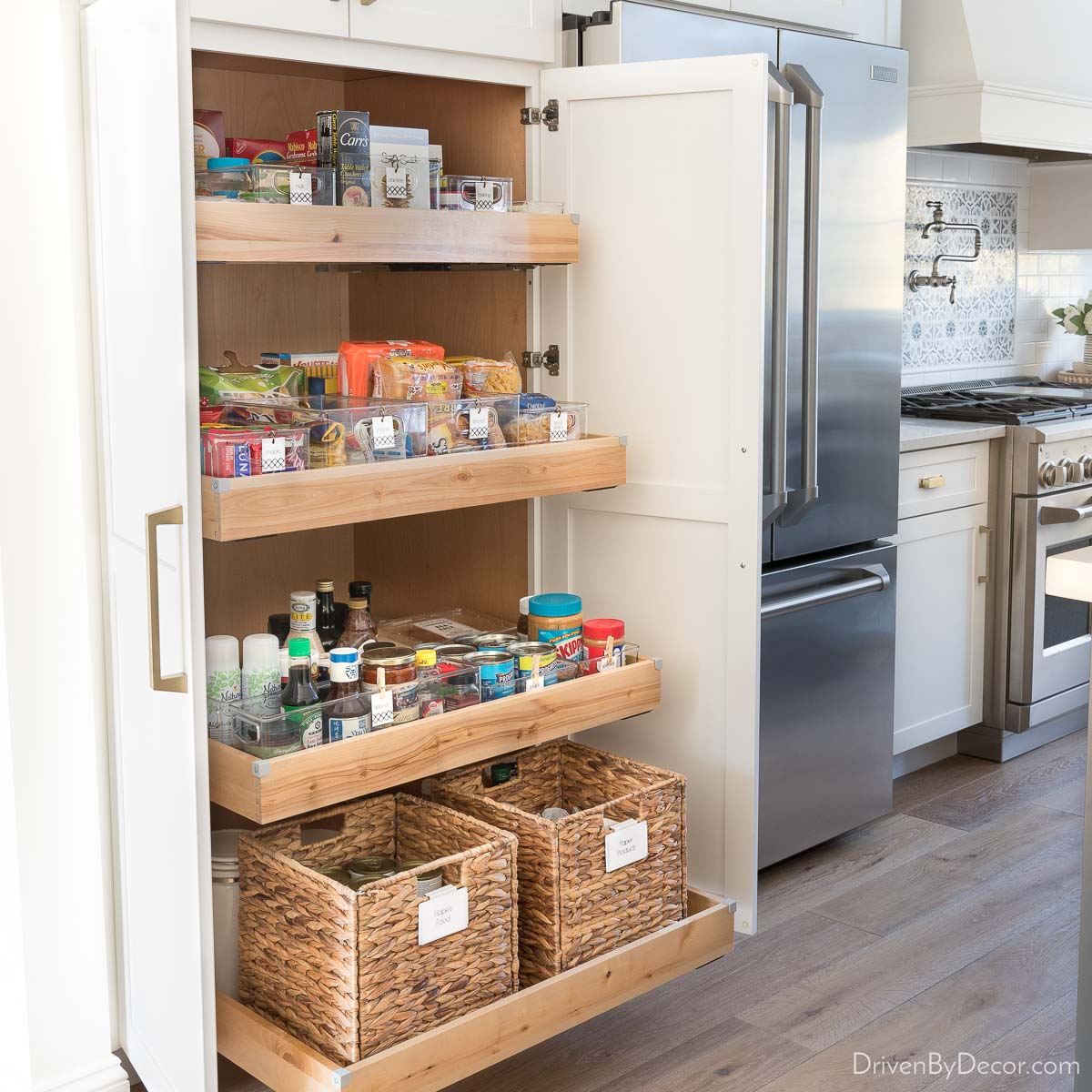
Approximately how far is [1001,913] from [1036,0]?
9.11ft

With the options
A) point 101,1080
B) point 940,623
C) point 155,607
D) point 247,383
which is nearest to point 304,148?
point 247,383

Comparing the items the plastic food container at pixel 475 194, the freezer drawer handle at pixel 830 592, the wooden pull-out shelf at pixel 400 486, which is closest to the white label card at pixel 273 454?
the wooden pull-out shelf at pixel 400 486

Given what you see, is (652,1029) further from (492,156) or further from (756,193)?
(492,156)

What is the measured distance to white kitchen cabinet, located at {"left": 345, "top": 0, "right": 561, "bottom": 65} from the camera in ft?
7.31

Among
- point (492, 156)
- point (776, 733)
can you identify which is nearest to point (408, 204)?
point (492, 156)

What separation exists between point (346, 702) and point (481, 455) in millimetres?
500

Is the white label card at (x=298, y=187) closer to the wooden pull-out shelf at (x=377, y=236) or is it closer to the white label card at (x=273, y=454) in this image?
the wooden pull-out shelf at (x=377, y=236)

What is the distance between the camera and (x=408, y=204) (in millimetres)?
2365

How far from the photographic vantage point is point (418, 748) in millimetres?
2137

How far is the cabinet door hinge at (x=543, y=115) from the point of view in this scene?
2.55 metres

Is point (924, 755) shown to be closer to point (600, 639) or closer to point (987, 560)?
point (987, 560)

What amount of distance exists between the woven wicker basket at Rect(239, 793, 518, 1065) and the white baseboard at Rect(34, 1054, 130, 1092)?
0.80ft

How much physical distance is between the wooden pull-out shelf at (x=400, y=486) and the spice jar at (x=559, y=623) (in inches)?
A: 8.5

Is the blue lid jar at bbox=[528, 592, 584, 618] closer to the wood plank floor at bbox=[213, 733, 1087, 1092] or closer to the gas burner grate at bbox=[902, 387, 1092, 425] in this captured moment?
the wood plank floor at bbox=[213, 733, 1087, 1092]
